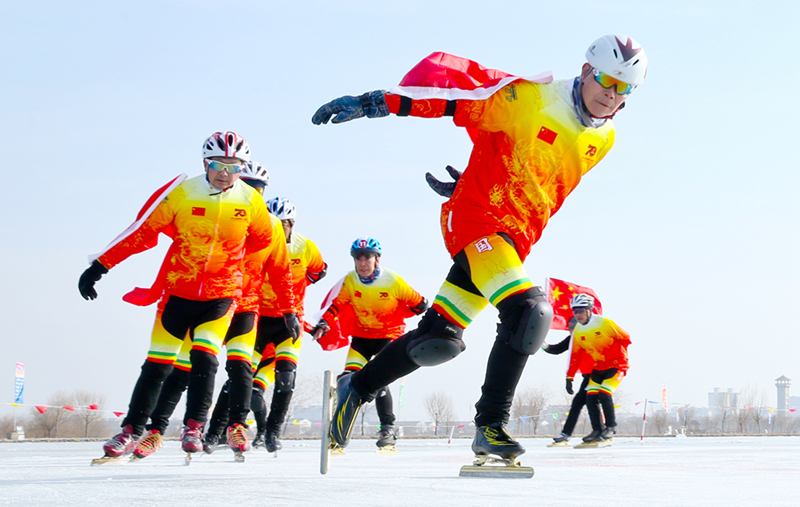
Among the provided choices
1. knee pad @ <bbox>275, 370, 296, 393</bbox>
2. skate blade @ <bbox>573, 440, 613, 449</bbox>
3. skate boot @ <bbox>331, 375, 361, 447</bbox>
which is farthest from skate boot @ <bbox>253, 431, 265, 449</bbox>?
skate boot @ <bbox>331, 375, 361, 447</bbox>

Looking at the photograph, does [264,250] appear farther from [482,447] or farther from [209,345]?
[482,447]

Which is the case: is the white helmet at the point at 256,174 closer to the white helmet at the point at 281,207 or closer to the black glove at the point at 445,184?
the white helmet at the point at 281,207

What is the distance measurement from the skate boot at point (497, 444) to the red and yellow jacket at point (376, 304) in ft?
17.5

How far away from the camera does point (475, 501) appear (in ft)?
8.60

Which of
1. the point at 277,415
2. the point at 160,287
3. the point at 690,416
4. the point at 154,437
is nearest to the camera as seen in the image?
the point at 154,437

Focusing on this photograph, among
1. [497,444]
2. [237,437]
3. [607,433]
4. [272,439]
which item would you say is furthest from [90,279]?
[607,433]

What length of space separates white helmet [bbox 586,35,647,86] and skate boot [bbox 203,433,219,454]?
488 cm

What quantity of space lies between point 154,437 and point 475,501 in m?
3.75

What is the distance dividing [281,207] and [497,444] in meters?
5.23

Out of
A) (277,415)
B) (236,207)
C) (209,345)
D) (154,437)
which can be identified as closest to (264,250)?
(236,207)

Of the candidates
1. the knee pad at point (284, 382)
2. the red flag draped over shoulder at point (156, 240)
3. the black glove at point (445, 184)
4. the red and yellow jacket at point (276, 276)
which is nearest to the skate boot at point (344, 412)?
the black glove at point (445, 184)

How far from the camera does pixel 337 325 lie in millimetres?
9797

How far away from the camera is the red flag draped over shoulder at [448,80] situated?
163 inches

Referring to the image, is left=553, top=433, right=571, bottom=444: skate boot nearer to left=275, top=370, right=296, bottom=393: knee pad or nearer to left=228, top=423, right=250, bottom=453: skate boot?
left=275, top=370, right=296, bottom=393: knee pad
